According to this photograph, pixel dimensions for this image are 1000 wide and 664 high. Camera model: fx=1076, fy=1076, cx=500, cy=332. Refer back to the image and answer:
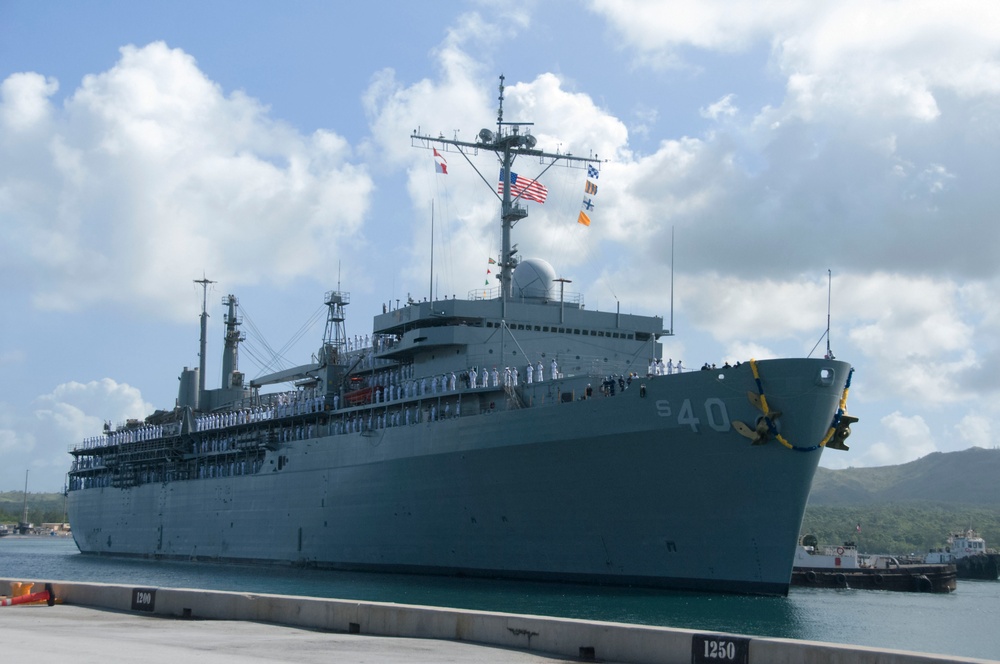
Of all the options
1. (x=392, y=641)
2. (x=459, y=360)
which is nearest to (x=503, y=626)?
(x=392, y=641)

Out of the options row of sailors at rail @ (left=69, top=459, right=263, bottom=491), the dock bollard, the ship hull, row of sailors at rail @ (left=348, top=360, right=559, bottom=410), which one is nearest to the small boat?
row of sailors at rail @ (left=348, top=360, right=559, bottom=410)

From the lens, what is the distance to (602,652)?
38.9ft

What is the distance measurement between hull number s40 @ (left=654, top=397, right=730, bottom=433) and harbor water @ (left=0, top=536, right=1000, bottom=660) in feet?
13.1

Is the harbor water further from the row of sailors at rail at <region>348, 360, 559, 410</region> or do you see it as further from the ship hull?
the row of sailors at rail at <region>348, 360, 559, 410</region>

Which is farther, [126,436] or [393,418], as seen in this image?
[126,436]

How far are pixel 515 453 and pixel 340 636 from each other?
15.2 m

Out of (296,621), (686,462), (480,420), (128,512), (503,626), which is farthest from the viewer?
(128,512)

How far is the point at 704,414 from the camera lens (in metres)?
25.0

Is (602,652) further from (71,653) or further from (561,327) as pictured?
(561,327)

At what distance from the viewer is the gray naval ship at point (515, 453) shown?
25016mm

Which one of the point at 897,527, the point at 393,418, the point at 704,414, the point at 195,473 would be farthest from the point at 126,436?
the point at 897,527

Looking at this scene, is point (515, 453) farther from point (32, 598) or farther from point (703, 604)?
point (32, 598)

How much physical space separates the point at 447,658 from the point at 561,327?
22498mm

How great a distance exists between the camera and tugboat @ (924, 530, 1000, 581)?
49438 millimetres
